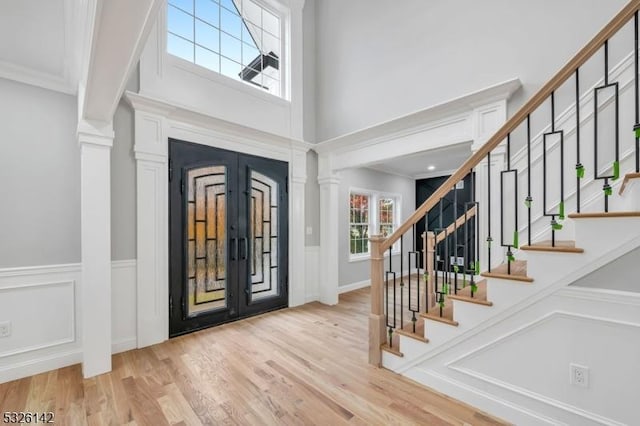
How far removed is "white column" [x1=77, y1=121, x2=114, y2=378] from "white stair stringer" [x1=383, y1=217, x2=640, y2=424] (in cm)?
261

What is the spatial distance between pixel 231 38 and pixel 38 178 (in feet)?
9.53

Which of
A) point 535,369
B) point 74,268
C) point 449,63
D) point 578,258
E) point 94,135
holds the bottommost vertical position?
point 535,369

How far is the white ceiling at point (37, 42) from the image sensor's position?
82.0 inches

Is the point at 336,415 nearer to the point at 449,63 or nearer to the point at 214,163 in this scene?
the point at 214,163

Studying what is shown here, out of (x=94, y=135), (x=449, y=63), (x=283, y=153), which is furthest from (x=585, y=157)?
(x=94, y=135)

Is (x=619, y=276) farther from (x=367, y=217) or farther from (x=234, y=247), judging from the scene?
(x=367, y=217)

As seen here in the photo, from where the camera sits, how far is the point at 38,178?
2.52 meters

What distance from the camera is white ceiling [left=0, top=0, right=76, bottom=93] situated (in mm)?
2082

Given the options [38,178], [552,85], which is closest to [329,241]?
[552,85]

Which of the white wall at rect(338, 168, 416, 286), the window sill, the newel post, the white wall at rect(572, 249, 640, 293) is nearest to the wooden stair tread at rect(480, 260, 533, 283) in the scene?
the white wall at rect(572, 249, 640, 293)

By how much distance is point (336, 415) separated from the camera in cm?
191

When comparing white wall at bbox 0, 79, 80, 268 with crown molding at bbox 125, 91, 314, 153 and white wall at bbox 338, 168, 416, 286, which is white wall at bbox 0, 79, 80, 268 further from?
white wall at bbox 338, 168, 416, 286

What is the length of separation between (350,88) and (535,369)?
12.8ft

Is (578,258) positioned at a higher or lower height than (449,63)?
lower
